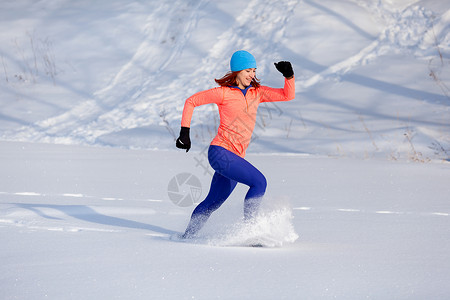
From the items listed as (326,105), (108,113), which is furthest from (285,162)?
(108,113)

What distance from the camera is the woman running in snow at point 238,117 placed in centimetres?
369

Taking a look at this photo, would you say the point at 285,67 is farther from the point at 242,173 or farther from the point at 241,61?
the point at 242,173

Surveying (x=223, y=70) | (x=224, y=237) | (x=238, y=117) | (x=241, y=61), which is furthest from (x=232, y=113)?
(x=223, y=70)

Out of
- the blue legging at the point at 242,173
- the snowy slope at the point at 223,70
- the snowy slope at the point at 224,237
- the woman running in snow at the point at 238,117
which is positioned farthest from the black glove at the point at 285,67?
the snowy slope at the point at 223,70

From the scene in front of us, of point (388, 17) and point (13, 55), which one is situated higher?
point (388, 17)

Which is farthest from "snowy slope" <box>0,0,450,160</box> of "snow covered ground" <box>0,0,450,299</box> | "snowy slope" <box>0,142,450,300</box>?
"snowy slope" <box>0,142,450,300</box>

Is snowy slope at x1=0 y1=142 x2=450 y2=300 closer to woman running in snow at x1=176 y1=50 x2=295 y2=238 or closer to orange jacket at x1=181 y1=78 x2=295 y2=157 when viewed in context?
woman running in snow at x1=176 y1=50 x2=295 y2=238

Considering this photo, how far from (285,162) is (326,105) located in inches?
122

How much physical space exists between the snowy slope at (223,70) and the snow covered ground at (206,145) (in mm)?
41

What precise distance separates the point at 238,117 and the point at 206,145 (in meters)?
5.51

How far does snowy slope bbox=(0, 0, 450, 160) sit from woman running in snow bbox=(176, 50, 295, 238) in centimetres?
438

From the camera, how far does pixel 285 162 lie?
759 cm

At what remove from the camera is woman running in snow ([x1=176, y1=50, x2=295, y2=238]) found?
12.1 ft

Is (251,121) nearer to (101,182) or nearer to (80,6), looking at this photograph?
(101,182)
